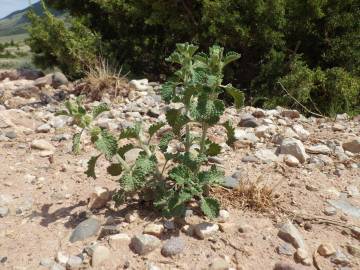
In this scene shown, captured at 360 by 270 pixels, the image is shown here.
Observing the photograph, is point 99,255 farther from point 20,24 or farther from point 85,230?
point 20,24

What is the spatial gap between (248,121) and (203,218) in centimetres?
164

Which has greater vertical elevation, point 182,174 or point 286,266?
point 182,174

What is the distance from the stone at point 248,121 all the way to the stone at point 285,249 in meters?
1.71

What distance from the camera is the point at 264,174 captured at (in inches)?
118

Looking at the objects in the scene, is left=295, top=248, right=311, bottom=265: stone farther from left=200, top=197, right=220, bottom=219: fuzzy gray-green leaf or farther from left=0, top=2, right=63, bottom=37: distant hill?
left=0, top=2, right=63, bottom=37: distant hill

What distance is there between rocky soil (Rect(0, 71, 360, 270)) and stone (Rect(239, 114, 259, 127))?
0.04 feet

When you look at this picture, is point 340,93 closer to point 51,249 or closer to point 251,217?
point 251,217

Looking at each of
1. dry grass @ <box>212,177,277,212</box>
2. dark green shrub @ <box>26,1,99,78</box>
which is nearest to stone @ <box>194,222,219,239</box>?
dry grass @ <box>212,177,277,212</box>

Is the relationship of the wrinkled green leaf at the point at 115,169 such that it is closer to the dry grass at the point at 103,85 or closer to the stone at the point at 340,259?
the stone at the point at 340,259

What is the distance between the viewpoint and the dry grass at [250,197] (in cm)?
261

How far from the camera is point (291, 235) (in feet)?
7.68

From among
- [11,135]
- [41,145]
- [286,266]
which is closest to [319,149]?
[286,266]

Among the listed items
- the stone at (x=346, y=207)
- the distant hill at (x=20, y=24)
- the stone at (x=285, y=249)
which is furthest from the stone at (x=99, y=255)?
the distant hill at (x=20, y=24)

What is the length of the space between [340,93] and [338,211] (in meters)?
2.74
